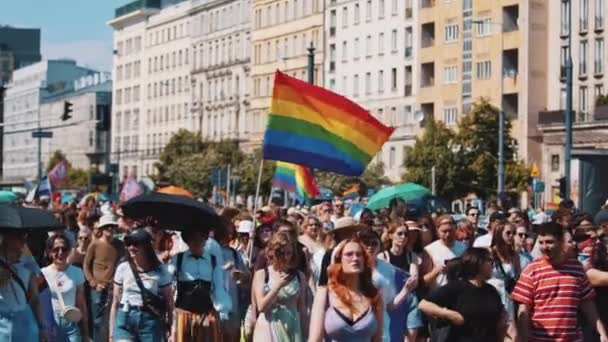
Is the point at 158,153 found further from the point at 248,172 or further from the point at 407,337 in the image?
the point at 407,337

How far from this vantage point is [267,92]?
126 m

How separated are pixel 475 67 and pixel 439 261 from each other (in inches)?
3016

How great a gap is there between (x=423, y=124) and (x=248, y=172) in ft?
43.8

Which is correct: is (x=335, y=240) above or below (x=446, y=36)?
below

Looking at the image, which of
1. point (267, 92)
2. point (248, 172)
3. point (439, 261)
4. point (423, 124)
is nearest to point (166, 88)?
point (267, 92)

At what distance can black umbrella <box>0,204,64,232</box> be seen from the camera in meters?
14.0

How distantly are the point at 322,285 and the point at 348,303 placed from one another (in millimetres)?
448

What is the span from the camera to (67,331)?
17.8 meters

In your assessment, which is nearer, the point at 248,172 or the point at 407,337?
the point at 407,337

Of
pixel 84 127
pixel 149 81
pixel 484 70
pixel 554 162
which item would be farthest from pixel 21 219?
pixel 84 127

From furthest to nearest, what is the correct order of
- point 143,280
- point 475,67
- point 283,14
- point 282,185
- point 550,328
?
point 283,14
point 475,67
point 282,185
point 143,280
point 550,328

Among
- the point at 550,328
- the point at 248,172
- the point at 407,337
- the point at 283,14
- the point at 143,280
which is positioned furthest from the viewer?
the point at 283,14

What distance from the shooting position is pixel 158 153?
15012 cm

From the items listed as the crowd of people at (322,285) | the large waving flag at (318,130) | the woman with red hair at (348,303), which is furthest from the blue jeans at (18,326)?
the large waving flag at (318,130)
